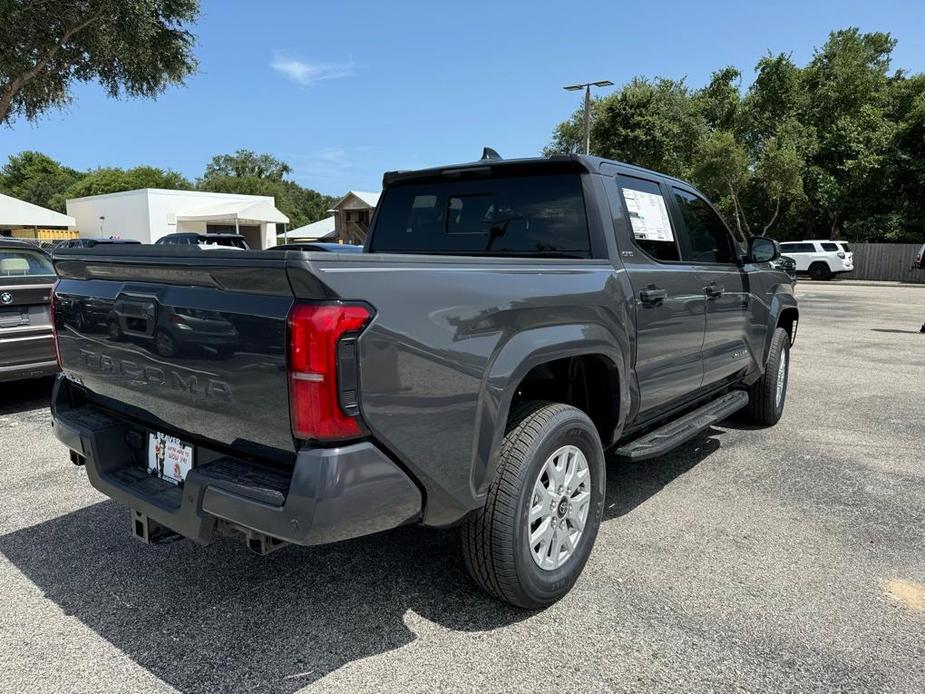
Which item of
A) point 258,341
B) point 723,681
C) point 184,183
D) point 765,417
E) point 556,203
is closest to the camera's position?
point 258,341

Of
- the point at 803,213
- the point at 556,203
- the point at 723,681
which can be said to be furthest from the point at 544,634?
the point at 803,213

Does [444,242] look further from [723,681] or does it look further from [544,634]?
[723,681]

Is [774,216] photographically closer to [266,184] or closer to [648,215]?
[648,215]

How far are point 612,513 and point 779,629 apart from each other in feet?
4.14

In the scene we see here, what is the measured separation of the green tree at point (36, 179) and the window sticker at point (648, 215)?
270 feet

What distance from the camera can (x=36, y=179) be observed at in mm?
78062

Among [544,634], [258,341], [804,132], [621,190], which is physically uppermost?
[804,132]

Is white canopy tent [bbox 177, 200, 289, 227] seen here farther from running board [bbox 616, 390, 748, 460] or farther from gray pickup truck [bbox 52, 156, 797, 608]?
gray pickup truck [bbox 52, 156, 797, 608]

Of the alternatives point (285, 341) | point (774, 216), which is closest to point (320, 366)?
point (285, 341)

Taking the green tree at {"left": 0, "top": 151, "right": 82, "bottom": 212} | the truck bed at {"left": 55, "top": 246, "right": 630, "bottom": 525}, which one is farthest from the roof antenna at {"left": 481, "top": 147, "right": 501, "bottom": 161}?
the green tree at {"left": 0, "top": 151, "right": 82, "bottom": 212}

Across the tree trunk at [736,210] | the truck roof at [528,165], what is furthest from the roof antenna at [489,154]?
the tree trunk at [736,210]

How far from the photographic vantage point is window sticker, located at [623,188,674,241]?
3607 mm

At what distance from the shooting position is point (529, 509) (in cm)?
265

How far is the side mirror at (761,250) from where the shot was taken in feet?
16.0
